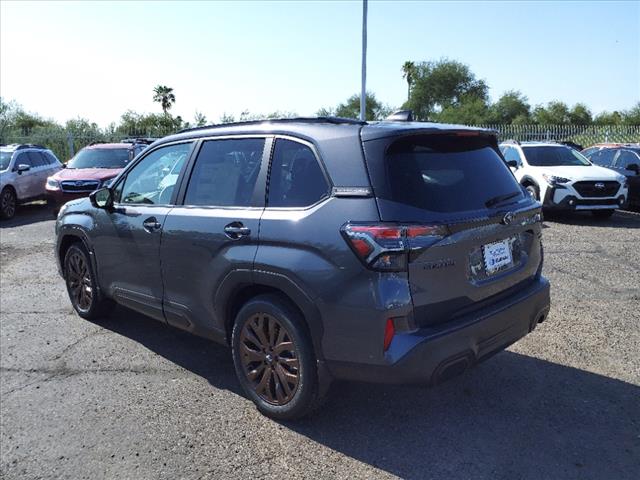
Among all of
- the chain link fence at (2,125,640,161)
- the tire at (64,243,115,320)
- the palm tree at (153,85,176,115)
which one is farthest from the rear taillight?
the palm tree at (153,85,176,115)

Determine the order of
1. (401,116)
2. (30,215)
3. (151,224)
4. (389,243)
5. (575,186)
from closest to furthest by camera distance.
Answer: (389,243) → (401,116) → (151,224) → (575,186) → (30,215)

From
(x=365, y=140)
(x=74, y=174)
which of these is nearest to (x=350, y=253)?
(x=365, y=140)

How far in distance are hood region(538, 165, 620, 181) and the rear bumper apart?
352 inches

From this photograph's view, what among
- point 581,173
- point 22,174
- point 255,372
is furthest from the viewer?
point 22,174

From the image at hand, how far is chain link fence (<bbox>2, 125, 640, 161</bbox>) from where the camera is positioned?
2416 cm

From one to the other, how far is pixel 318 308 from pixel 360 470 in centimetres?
91

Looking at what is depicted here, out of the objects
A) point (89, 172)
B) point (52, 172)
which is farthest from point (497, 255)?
point (52, 172)

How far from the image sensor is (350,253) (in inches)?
113

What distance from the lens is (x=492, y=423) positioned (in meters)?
3.42

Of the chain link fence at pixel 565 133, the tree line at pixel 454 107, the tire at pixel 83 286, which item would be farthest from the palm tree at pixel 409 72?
the tire at pixel 83 286

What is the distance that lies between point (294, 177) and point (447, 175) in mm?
915

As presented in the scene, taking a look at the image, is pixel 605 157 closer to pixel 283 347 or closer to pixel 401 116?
pixel 401 116

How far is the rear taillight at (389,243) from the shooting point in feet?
9.18

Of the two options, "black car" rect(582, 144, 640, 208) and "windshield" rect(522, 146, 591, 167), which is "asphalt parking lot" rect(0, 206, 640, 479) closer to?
"windshield" rect(522, 146, 591, 167)
